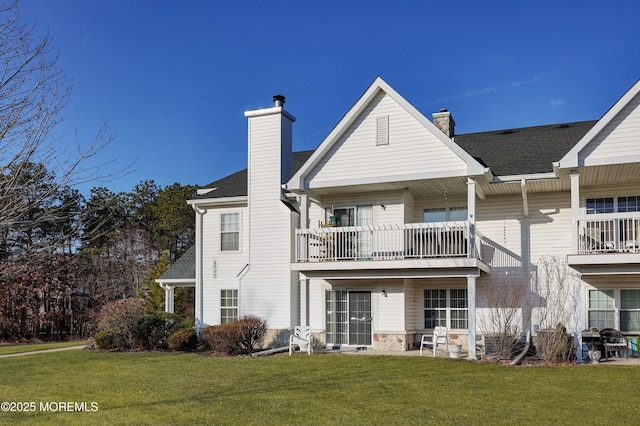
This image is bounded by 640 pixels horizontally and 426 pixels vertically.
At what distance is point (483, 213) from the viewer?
1908 cm

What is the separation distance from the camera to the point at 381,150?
1838cm

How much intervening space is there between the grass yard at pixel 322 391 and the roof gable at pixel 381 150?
542 centimetres

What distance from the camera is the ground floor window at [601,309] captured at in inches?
683

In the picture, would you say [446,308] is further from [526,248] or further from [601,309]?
[601,309]

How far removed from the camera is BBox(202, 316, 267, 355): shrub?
17719 millimetres

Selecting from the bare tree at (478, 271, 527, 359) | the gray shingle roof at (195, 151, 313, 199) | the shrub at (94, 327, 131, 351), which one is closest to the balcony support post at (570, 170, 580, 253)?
the bare tree at (478, 271, 527, 359)

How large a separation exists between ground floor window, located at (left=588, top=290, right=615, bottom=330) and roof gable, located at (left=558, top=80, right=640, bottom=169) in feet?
13.6

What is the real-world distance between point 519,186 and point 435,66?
5.45m

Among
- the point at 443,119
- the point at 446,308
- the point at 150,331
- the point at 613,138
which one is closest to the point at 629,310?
the point at 613,138

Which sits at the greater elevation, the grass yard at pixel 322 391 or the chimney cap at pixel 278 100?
the chimney cap at pixel 278 100

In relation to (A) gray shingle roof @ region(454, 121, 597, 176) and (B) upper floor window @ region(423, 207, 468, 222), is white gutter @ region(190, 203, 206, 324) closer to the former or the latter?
(B) upper floor window @ region(423, 207, 468, 222)

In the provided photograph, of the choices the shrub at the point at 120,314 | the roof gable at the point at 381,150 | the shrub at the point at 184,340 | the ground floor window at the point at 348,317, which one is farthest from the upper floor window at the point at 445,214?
the shrub at the point at 120,314

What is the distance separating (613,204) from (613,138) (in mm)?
2621

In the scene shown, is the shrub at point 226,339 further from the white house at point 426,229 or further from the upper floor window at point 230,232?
the upper floor window at point 230,232
